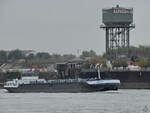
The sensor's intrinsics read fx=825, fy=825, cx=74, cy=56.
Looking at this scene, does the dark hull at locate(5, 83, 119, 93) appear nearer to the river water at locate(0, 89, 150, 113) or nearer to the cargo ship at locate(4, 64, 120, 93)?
the cargo ship at locate(4, 64, 120, 93)

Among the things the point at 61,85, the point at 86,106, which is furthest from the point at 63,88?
the point at 86,106

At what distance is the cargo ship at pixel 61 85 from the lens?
13425cm

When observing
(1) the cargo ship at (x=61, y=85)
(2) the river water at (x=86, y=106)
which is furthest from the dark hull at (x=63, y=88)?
(2) the river water at (x=86, y=106)

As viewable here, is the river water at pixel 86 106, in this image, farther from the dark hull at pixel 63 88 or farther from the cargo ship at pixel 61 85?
the dark hull at pixel 63 88

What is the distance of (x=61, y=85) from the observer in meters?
144

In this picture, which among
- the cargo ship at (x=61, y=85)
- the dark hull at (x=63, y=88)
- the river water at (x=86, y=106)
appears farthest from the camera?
the dark hull at (x=63, y=88)

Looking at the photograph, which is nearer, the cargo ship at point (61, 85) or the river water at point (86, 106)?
the river water at point (86, 106)

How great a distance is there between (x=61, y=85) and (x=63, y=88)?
1.17 m

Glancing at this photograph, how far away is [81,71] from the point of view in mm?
181375

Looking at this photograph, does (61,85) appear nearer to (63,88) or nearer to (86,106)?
(63,88)

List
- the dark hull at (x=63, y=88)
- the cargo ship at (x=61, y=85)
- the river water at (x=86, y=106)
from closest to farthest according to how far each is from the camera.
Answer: the river water at (x=86, y=106) < the cargo ship at (x=61, y=85) < the dark hull at (x=63, y=88)

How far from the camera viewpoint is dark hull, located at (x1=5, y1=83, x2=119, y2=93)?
441 feet

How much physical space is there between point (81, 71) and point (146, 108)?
92.4 m

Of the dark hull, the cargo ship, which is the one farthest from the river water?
the dark hull
